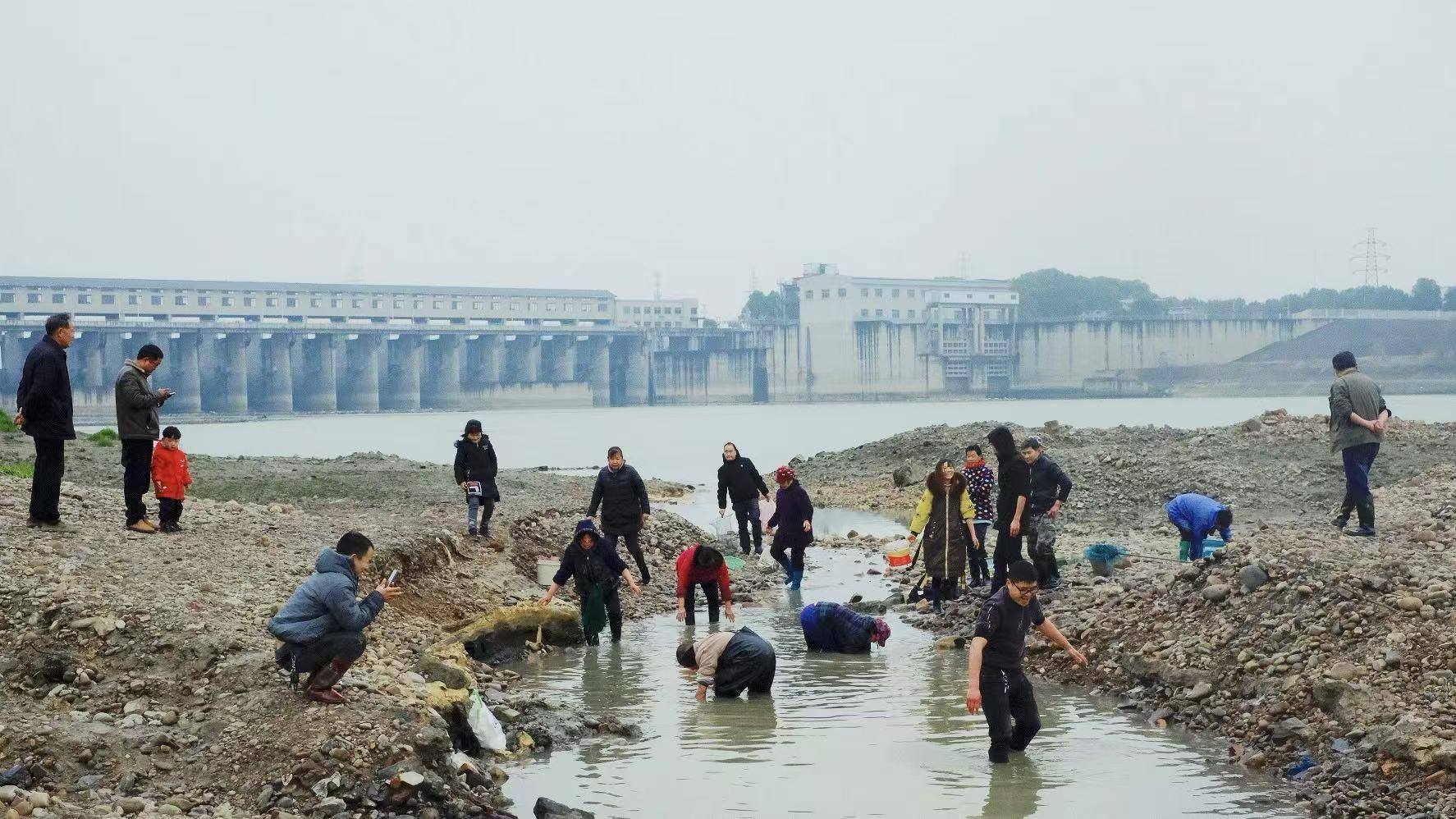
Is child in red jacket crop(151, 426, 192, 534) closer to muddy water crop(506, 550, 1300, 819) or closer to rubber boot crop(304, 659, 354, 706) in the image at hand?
muddy water crop(506, 550, 1300, 819)

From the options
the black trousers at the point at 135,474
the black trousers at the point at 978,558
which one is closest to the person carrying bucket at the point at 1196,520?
the black trousers at the point at 978,558

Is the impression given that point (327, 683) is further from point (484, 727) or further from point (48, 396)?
point (48, 396)

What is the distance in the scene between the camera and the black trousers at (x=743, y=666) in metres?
10.7

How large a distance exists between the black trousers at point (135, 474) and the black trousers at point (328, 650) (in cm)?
509

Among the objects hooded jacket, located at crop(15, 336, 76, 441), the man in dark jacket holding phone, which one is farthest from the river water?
hooded jacket, located at crop(15, 336, 76, 441)

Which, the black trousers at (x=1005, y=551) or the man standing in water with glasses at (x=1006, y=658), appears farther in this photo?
the black trousers at (x=1005, y=551)

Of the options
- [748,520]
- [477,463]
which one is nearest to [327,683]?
[477,463]

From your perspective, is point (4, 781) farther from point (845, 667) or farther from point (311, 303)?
point (311, 303)

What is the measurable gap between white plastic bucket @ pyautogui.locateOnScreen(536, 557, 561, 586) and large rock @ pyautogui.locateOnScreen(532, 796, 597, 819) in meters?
8.29

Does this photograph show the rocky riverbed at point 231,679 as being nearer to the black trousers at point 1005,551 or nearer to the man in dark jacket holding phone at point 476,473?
the man in dark jacket holding phone at point 476,473

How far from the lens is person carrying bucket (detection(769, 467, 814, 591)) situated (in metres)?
15.8

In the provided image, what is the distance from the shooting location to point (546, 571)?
16234 millimetres

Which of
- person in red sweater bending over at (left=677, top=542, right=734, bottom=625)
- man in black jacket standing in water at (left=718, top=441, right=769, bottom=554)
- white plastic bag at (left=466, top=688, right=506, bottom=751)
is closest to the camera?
white plastic bag at (left=466, top=688, right=506, bottom=751)

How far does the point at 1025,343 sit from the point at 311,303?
7171 cm
